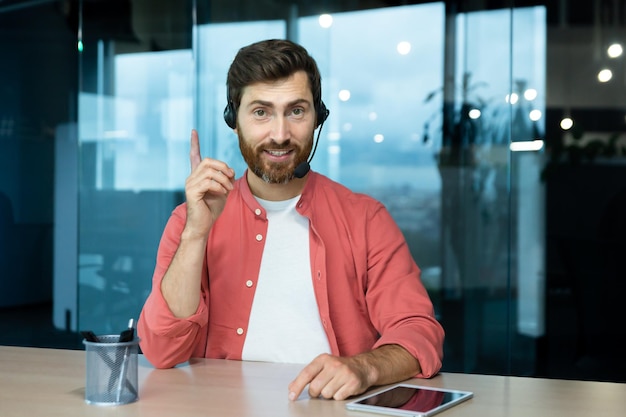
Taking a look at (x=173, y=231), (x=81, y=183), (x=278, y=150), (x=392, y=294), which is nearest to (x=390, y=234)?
(x=392, y=294)

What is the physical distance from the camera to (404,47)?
438 cm

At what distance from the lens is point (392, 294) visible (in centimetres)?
202

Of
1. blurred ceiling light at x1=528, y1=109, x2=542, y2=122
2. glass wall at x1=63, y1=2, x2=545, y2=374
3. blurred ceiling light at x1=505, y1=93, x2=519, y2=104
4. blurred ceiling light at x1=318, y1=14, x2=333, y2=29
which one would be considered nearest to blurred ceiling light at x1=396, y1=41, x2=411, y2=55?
glass wall at x1=63, y1=2, x2=545, y2=374

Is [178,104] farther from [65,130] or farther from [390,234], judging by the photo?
[390,234]

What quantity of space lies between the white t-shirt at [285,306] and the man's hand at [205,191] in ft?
0.91

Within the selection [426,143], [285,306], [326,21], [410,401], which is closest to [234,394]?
[410,401]

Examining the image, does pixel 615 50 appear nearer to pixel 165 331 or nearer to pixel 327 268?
pixel 327 268

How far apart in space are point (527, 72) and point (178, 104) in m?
1.99

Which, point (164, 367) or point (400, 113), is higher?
point (400, 113)

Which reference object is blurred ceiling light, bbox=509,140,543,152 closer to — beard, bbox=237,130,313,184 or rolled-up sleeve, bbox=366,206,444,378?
rolled-up sleeve, bbox=366,206,444,378

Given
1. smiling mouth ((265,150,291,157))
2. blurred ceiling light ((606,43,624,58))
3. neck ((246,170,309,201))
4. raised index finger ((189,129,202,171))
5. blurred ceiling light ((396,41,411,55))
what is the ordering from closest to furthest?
1. raised index finger ((189,129,202,171))
2. smiling mouth ((265,150,291,157))
3. neck ((246,170,309,201))
4. blurred ceiling light ((606,43,624,58))
5. blurred ceiling light ((396,41,411,55))

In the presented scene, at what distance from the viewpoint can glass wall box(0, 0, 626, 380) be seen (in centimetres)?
421

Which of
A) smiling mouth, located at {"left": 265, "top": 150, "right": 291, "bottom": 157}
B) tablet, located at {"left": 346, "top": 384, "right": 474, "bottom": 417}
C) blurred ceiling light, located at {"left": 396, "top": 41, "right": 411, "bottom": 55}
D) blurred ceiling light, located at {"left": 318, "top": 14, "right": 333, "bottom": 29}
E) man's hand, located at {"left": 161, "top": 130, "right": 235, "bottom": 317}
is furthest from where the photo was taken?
blurred ceiling light, located at {"left": 318, "top": 14, "right": 333, "bottom": 29}

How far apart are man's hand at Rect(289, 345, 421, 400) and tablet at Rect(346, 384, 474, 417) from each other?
3cm
